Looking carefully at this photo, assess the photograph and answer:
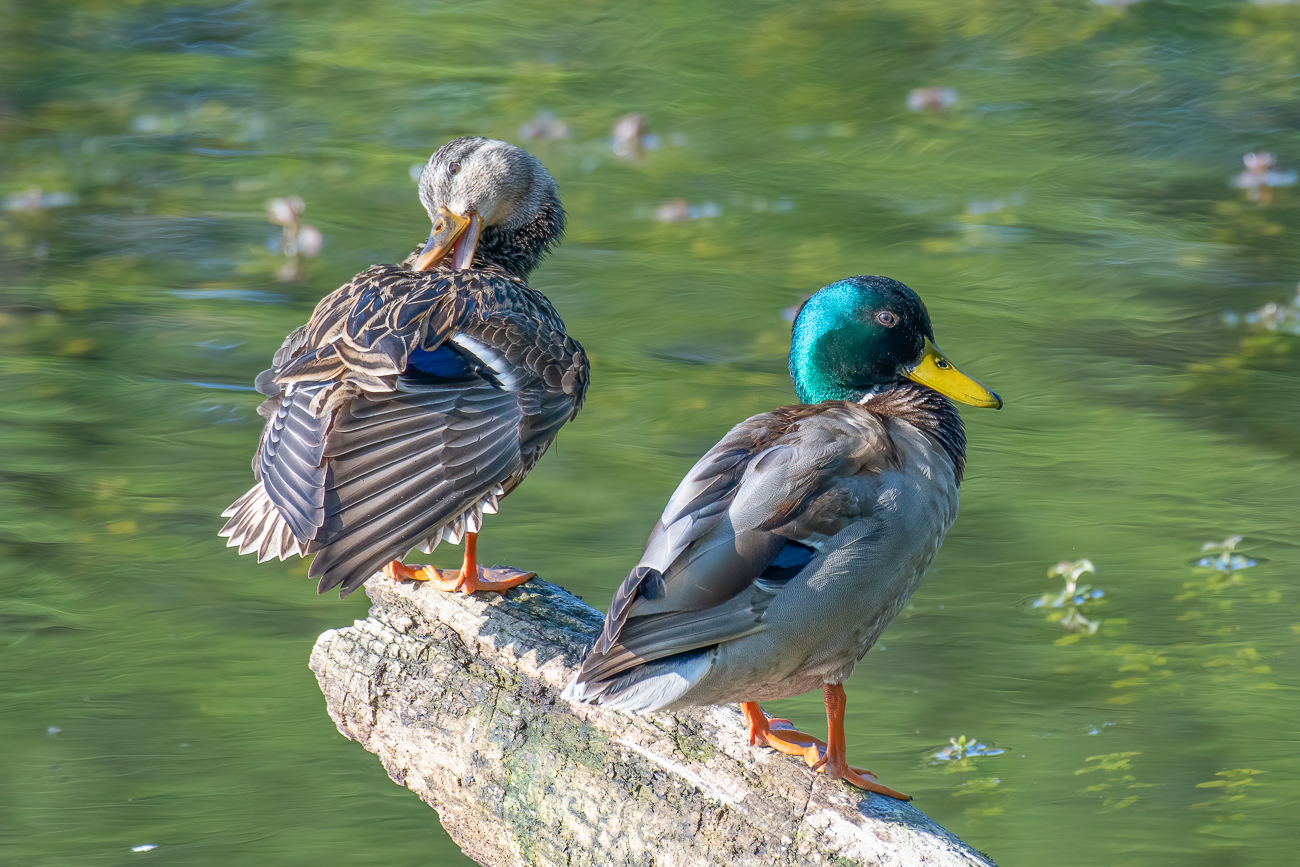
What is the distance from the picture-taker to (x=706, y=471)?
3256mm

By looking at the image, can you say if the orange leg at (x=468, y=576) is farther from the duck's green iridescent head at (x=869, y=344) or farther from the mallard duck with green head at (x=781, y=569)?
the duck's green iridescent head at (x=869, y=344)

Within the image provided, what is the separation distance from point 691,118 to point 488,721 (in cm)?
616

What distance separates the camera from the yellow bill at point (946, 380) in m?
3.79

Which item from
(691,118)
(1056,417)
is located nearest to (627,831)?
(1056,417)

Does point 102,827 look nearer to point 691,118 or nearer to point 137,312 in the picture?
point 137,312

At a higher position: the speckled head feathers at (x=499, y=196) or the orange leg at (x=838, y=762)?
the speckled head feathers at (x=499, y=196)

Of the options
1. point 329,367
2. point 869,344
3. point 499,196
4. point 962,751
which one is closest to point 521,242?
point 499,196

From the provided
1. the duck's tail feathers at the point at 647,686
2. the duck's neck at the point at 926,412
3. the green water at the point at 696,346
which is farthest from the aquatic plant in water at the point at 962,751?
the duck's tail feathers at the point at 647,686

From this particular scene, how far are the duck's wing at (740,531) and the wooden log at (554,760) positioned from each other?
0.31 metres

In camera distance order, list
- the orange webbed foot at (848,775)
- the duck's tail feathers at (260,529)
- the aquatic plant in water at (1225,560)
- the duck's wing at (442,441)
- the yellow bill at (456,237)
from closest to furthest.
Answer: the orange webbed foot at (848,775)
the duck's wing at (442,441)
the duck's tail feathers at (260,529)
the yellow bill at (456,237)
the aquatic plant in water at (1225,560)

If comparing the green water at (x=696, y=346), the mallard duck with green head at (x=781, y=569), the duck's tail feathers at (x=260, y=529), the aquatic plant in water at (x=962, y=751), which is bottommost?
the aquatic plant in water at (x=962, y=751)

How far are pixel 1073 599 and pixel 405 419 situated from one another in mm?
2480

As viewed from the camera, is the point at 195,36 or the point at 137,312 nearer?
the point at 137,312

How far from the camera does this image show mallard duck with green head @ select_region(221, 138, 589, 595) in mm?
3369
